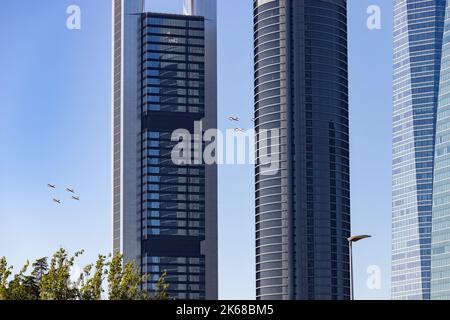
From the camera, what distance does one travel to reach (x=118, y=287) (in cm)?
6062

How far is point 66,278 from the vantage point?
5512 centimetres
